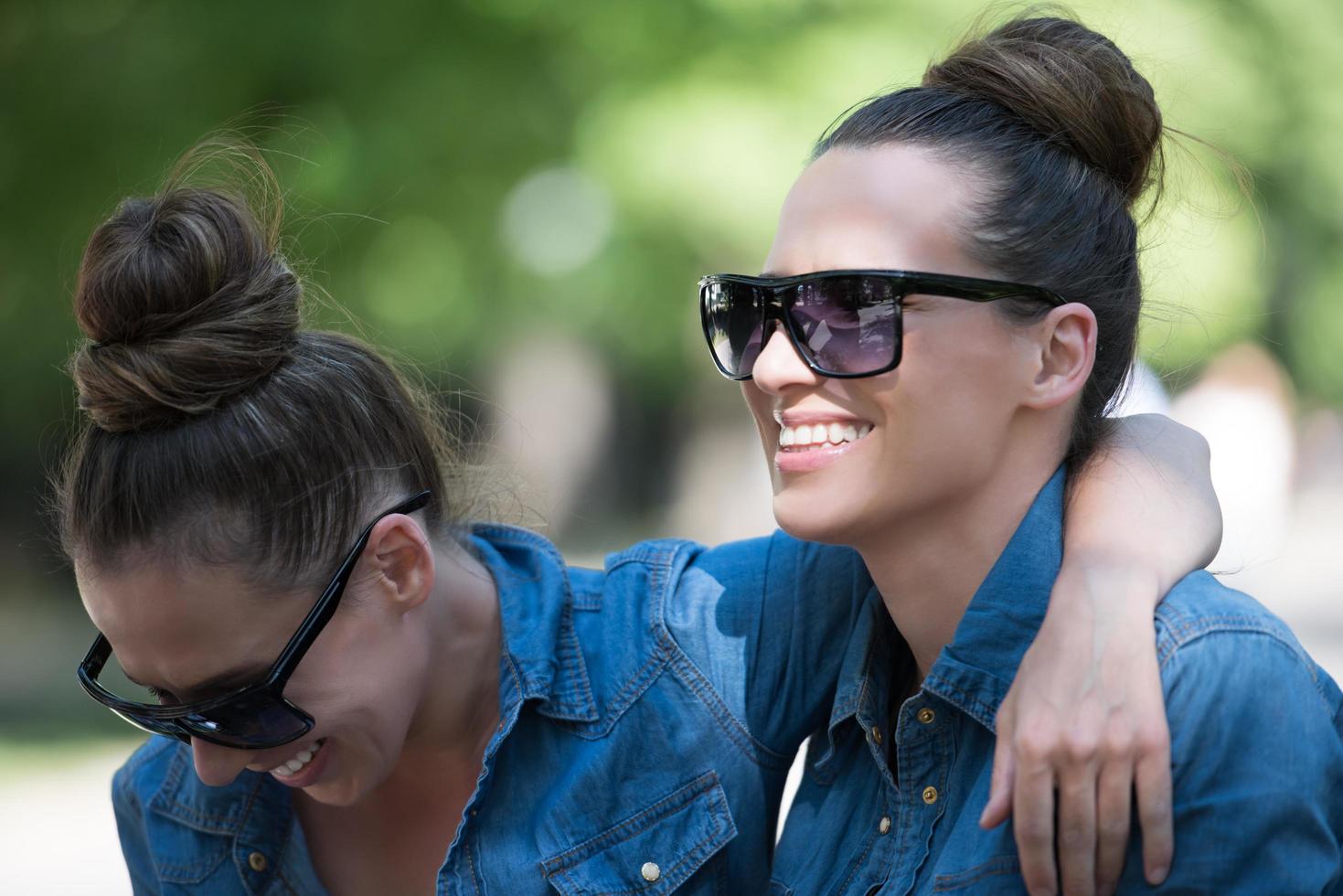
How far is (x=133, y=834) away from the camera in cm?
279

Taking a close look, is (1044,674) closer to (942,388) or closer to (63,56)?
(942,388)

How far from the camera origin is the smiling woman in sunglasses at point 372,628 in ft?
7.43

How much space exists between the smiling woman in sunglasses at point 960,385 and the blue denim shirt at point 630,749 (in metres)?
0.18

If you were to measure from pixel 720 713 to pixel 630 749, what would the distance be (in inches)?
7.0

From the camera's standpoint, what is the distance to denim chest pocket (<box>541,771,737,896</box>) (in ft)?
8.09

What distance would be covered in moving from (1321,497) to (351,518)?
20.0m

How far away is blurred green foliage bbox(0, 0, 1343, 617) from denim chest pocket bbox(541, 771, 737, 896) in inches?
181

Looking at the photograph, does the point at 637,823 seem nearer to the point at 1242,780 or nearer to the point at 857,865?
the point at 857,865

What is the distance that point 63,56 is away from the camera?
23.1 ft

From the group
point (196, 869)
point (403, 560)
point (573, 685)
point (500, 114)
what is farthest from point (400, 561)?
point (500, 114)

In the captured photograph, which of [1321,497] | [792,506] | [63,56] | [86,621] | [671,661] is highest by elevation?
[63,56]

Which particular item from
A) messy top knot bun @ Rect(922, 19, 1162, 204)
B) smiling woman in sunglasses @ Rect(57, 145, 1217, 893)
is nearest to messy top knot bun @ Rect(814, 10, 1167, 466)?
messy top knot bun @ Rect(922, 19, 1162, 204)

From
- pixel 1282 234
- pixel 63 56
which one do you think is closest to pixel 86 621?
pixel 63 56

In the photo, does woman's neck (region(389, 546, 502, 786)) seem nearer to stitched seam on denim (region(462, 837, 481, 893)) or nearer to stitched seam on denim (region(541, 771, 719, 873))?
stitched seam on denim (region(462, 837, 481, 893))
